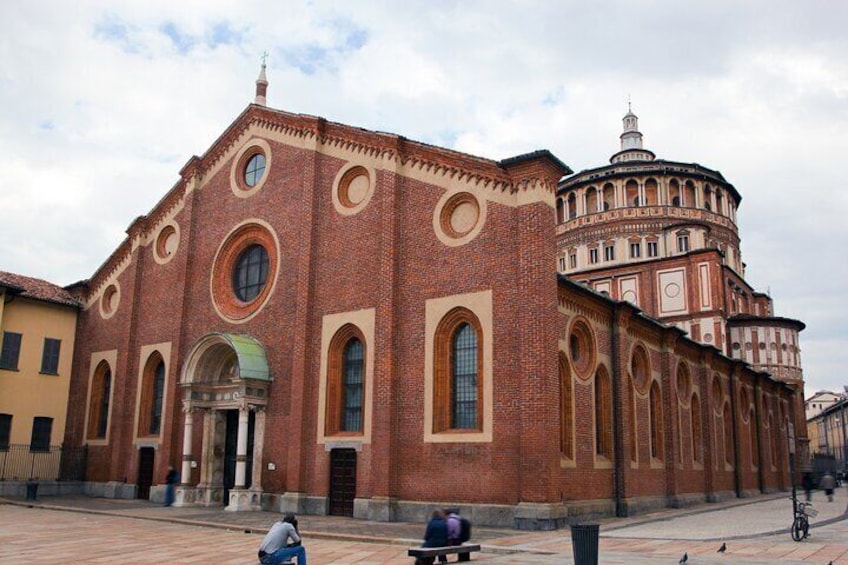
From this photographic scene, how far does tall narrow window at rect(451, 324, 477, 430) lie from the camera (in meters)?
21.3

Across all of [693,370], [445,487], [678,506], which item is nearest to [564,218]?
[693,370]

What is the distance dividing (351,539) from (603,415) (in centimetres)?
1062

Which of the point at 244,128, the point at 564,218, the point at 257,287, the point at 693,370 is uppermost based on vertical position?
the point at 564,218

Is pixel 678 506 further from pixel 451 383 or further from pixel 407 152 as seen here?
pixel 407 152

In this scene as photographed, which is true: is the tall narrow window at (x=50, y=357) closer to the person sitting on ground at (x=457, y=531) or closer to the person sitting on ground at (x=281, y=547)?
the person sitting on ground at (x=281, y=547)

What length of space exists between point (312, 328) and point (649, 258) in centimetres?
3297

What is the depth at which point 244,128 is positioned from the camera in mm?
29500

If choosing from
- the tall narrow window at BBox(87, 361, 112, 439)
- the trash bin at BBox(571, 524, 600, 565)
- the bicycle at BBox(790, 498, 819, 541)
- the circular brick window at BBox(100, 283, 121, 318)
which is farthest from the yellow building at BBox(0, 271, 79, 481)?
the bicycle at BBox(790, 498, 819, 541)

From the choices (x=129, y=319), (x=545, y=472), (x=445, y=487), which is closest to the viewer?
(x=545, y=472)

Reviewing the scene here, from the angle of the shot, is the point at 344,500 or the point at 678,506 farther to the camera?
the point at 678,506

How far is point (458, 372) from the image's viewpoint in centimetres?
2178

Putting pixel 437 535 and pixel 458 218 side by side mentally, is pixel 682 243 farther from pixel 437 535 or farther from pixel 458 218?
pixel 437 535

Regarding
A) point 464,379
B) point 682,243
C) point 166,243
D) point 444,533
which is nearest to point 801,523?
point 464,379

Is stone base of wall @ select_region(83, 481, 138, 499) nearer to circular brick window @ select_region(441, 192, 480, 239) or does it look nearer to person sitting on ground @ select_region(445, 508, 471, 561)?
circular brick window @ select_region(441, 192, 480, 239)
